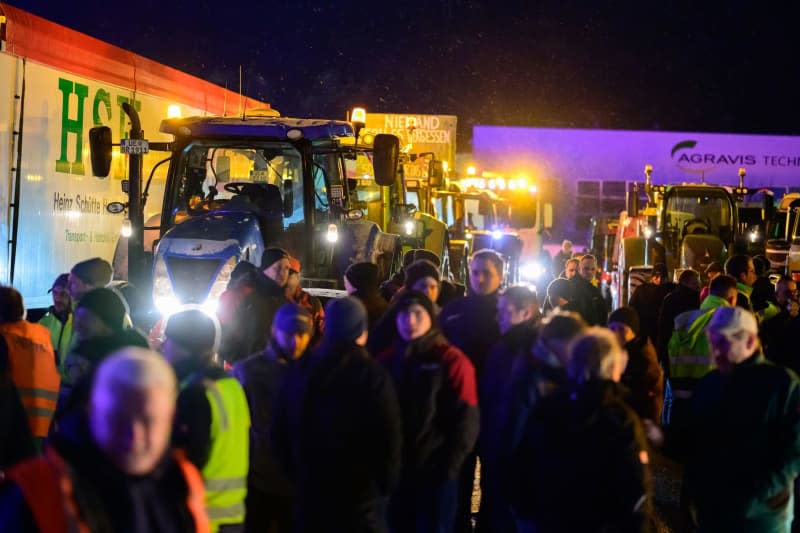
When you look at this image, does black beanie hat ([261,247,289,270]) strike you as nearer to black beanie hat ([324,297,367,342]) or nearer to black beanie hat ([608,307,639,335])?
black beanie hat ([608,307,639,335])

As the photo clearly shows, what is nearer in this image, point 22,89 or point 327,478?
point 327,478

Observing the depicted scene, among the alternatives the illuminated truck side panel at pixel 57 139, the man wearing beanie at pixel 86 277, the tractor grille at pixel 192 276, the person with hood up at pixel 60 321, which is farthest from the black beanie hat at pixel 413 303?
the illuminated truck side panel at pixel 57 139

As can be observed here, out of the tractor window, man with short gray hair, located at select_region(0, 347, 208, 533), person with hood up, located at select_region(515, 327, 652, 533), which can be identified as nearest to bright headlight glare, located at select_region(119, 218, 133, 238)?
the tractor window

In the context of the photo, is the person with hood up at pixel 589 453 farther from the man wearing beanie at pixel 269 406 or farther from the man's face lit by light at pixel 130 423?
the man's face lit by light at pixel 130 423

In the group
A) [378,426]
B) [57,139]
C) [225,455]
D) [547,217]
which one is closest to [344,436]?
[378,426]

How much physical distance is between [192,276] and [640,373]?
15.1ft

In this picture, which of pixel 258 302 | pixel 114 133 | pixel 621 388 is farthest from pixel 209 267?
pixel 621 388

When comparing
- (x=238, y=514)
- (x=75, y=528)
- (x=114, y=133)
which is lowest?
(x=238, y=514)

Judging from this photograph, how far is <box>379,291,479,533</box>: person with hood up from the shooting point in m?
5.71

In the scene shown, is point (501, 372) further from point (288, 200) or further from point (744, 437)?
point (288, 200)

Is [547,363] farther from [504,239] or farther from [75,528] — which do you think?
[504,239]

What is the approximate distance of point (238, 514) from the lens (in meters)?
4.56

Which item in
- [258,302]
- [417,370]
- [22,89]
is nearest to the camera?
[417,370]

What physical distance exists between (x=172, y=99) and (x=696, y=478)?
12.3 metres
